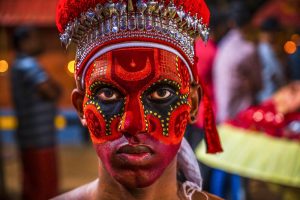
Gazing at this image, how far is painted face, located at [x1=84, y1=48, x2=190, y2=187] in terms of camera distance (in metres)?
1.43

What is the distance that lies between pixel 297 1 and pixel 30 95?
2395 mm

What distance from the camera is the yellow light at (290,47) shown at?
5.02 metres

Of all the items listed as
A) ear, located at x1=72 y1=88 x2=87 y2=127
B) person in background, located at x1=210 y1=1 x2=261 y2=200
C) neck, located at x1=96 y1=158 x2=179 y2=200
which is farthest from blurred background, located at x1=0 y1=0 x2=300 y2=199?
neck, located at x1=96 y1=158 x2=179 y2=200

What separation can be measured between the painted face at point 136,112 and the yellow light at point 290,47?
371cm

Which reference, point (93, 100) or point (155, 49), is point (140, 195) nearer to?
point (93, 100)

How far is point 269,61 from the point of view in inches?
190

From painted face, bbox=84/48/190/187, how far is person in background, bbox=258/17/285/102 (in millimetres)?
3160

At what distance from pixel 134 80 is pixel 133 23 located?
0.15 metres

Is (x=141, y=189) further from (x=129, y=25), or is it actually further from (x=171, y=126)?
(x=129, y=25)

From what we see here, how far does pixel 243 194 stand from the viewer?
316cm

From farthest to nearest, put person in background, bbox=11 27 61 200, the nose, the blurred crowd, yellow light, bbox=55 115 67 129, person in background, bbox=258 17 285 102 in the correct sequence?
yellow light, bbox=55 115 67 129 → person in background, bbox=258 17 285 102 → person in background, bbox=11 27 61 200 → the blurred crowd → the nose

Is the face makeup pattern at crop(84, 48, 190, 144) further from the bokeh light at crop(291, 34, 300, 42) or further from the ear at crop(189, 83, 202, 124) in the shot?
the bokeh light at crop(291, 34, 300, 42)

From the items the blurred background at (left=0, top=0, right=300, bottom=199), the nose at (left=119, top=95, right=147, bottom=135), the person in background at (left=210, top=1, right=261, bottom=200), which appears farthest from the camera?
the blurred background at (left=0, top=0, right=300, bottom=199)

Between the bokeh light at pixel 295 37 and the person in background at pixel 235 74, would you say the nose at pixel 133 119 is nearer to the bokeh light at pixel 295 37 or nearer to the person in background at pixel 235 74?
the person in background at pixel 235 74
